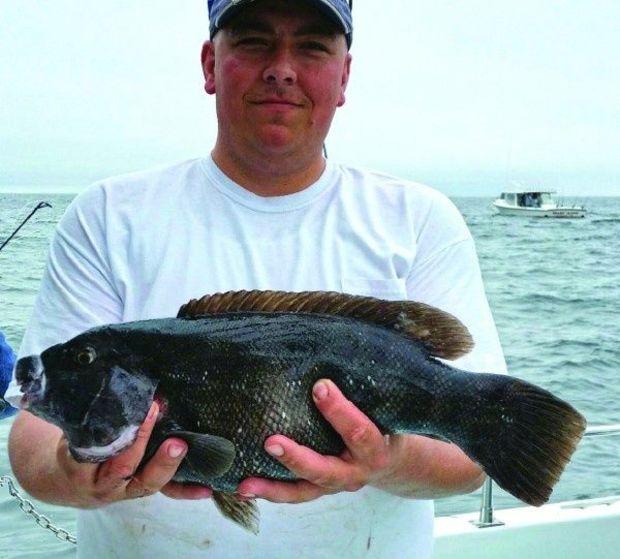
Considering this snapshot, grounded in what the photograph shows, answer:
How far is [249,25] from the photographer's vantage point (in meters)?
2.40

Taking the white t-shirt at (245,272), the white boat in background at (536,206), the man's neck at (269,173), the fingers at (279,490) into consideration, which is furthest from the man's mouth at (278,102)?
the white boat in background at (536,206)

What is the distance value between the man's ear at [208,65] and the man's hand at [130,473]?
1.14 m

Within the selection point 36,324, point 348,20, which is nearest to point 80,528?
point 36,324

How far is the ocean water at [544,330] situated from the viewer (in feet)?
19.5

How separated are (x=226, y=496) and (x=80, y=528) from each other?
65 centimetres

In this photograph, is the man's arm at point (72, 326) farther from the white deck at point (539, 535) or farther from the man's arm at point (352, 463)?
the white deck at point (539, 535)

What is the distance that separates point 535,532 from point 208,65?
2805 mm

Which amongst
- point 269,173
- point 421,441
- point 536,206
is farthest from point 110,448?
point 536,206

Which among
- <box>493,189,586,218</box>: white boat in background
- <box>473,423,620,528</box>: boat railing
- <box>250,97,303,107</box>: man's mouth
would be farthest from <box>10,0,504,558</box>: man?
<box>493,189,586,218</box>: white boat in background

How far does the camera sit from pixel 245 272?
7.93ft

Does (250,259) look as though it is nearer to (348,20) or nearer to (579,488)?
(348,20)

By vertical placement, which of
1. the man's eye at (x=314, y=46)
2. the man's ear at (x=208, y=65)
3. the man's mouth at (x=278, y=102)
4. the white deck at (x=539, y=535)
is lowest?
the white deck at (x=539, y=535)

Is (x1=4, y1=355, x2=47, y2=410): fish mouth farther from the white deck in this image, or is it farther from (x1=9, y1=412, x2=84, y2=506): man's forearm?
the white deck

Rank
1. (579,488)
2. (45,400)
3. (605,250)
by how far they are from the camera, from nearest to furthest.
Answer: (45,400) < (579,488) < (605,250)
